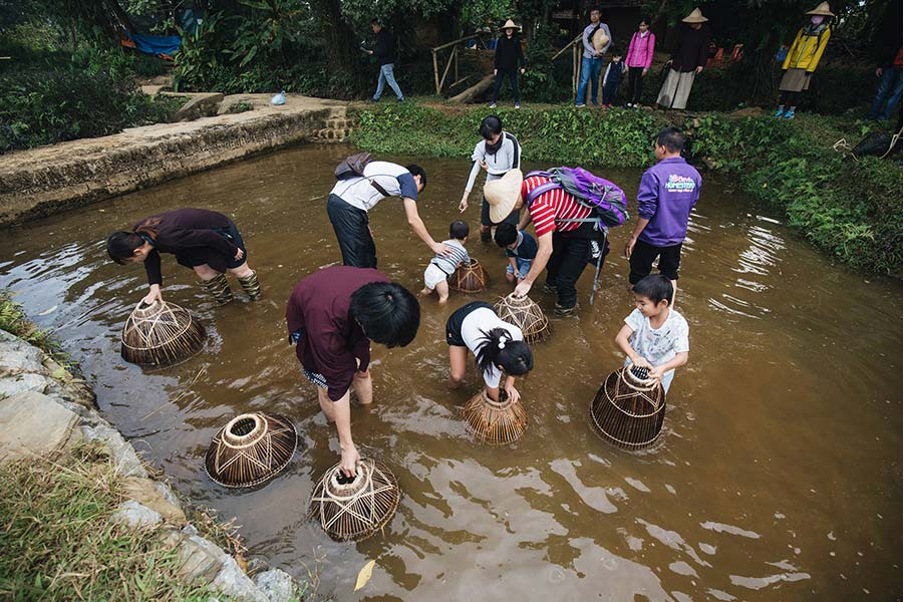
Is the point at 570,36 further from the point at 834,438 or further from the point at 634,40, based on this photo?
the point at 834,438

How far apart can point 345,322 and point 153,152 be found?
9013 mm

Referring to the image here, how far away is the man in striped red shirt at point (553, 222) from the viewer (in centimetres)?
415

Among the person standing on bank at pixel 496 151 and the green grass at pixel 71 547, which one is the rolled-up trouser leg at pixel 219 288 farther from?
the person standing on bank at pixel 496 151

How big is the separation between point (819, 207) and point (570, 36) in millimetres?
11072

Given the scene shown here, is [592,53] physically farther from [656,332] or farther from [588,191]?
[656,332]

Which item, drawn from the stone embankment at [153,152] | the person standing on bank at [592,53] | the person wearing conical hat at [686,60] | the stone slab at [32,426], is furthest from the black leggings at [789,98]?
the stone slab at [32,426]

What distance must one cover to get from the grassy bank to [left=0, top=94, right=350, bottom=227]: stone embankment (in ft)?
5.32

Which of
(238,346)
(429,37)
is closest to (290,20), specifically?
(429,37)

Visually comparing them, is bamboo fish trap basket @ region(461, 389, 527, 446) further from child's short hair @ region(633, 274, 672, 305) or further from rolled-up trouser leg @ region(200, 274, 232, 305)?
rolled-up trouser leg @ region(200, 274, 232, 305)

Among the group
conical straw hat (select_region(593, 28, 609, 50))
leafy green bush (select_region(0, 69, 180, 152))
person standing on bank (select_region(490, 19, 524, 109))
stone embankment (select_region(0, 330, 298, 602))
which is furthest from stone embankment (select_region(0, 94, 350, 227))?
conical straw hat (select_region(593, 28, 609, 50))

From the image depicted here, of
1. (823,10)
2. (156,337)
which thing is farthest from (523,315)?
(823,10)

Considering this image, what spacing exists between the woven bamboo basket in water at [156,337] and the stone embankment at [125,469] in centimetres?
86

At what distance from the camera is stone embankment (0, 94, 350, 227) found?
765 cm

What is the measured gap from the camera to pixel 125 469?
2.73 meters
